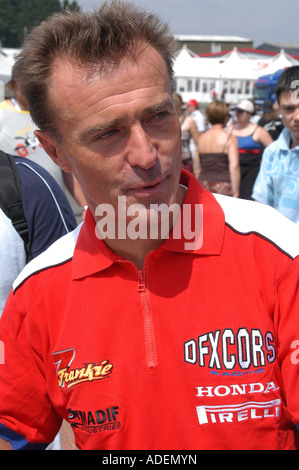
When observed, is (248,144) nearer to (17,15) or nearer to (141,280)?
(141,280)

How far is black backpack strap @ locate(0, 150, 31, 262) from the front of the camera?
2.14 meters

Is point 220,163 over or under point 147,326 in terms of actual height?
under

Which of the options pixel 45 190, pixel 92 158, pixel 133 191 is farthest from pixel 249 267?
pixel 45 190

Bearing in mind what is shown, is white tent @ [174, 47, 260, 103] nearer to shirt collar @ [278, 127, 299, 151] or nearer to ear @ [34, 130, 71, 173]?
shirt collar @ [278, 127, 299, 151]

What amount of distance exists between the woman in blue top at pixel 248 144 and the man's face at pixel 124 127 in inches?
202

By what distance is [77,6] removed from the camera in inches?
63.2

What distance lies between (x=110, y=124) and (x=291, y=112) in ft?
10.1

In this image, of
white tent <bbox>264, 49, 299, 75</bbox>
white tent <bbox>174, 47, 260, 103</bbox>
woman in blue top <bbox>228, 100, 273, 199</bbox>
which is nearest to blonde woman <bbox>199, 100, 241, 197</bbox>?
woman in blue top <bbox>228, 100, 273, 199</bbox>

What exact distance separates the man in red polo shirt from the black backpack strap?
2.07 feet

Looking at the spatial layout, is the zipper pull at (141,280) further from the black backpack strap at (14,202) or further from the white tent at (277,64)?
the white tent at (277,64)

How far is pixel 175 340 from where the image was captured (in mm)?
1425

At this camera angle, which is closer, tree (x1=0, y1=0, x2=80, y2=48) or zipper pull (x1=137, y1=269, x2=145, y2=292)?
zipper pull (x1=137, y1=269, x2=145, y2=292)

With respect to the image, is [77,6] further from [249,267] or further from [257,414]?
[257,414]

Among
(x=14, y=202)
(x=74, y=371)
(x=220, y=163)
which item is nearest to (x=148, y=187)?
(x=74, y=371)
